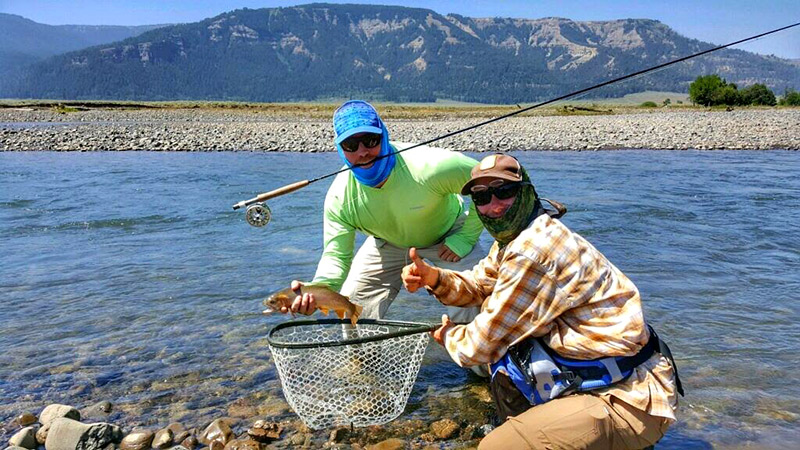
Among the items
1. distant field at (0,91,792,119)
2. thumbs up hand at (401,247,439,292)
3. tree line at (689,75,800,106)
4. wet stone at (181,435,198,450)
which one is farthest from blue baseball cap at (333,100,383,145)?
tree line at (689,75,800,106)

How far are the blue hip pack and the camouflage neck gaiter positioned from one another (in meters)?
0.49

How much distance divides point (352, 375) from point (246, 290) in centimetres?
372

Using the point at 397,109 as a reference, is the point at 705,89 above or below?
above

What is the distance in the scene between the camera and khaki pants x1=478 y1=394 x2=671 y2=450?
2809mm

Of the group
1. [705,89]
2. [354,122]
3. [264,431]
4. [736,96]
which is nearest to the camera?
→ [264,431]

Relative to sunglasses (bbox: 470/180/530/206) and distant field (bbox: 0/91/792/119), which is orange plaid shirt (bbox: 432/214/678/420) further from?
distant field (bbox: 0/91/792/119)

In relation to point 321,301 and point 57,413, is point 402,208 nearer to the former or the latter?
point 321,301

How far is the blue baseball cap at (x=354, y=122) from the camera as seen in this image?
4191 mm

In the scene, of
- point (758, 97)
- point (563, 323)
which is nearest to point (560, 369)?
point (563, 323)

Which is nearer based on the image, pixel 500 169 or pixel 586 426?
pixel 586 426

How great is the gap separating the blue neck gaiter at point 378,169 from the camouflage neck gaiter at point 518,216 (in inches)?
56.2

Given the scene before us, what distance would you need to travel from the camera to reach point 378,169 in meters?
4.37

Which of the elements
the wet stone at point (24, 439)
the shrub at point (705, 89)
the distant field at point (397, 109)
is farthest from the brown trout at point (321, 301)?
the shrub at point (705, 89)

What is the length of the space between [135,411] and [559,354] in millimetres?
3022
